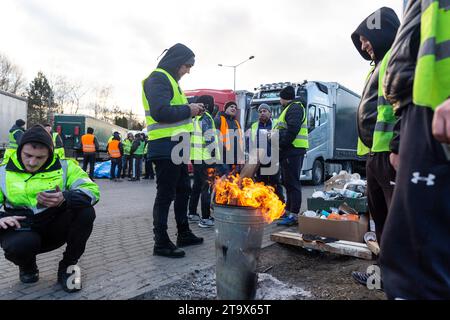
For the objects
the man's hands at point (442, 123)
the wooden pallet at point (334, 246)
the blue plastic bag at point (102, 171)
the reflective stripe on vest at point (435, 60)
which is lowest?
the wooden pallet at point (334, 246)

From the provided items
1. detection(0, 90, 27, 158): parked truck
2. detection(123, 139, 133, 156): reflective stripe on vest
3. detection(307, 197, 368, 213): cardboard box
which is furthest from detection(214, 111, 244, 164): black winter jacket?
detection(0, 90, 27, 158): parked truck

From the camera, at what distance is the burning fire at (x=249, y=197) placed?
2545mm

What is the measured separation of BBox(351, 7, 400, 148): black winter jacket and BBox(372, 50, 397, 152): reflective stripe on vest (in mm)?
196

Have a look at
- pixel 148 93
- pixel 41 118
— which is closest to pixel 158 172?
pixel 148 93

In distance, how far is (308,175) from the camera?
40.4ft

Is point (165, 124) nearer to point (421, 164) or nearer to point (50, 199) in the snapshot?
point (50, 199)

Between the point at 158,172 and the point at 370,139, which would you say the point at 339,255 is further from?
the point at 158,172

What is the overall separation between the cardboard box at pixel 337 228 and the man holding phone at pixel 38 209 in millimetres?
2561

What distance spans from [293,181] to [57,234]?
3.58 meters

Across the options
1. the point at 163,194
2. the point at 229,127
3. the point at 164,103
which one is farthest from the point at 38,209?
the point at 229,127

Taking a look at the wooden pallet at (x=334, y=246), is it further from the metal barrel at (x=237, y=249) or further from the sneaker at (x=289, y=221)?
the metal barrel at (x=237, y=249)

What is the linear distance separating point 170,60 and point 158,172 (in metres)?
1.22

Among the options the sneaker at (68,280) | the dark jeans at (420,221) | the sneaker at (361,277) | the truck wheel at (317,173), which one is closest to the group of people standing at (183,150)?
the sneaker at (68,280)

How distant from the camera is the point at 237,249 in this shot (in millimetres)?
2475
